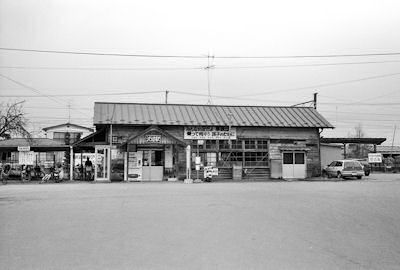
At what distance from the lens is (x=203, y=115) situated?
34344 mm

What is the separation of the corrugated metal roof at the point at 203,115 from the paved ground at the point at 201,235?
1836 centimetres

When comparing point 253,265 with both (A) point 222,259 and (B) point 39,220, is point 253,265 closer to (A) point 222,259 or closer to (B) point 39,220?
(A) point 222,259

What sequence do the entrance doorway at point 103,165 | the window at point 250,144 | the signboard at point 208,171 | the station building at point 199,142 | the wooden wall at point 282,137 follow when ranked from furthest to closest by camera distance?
the window at point 250,144
the wooden wall at point 282,137
the station building at point 199,142
the signboard at point 208,171
the entrance doorway at point 103,165

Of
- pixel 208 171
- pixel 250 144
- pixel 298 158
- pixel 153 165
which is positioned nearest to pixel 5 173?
pixel 153 165

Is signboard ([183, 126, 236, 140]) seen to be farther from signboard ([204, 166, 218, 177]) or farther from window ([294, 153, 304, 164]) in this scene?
window ([294, 153, 304, 164])

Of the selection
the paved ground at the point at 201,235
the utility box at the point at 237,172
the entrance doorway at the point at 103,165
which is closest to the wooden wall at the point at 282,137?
the utility box at the point at 237,172

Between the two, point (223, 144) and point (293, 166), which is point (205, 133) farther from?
point (293, 166)

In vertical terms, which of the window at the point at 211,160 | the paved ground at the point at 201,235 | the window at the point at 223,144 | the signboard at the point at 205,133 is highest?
the signboard at the point at 205,133

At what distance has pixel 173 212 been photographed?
12.3 meters

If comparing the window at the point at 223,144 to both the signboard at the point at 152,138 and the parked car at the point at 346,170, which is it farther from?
the parked car at the point at 346,170

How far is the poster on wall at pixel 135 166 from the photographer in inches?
1220

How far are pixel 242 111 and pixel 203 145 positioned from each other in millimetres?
5167

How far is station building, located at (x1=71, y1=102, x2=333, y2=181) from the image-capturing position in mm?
31094

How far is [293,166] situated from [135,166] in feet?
40.0
